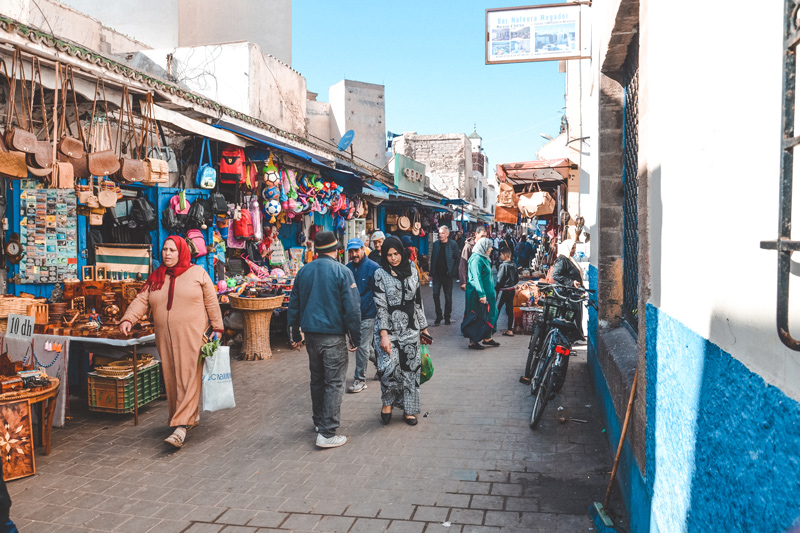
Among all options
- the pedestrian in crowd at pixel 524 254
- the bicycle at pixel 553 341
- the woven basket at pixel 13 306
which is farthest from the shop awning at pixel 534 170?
the pedestrian in crowd at pixel 524 254

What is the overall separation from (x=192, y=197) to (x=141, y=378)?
3.30m

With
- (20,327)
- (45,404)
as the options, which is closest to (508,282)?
(20,327)

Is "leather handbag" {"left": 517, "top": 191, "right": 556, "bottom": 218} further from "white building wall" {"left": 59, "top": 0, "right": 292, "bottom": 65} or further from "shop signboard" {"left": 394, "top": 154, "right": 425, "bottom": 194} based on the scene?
"white building wall" {"left": 59, "top": 0, "right": 292, "bottom": 65}

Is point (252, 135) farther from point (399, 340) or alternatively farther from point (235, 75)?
point (235, 75)

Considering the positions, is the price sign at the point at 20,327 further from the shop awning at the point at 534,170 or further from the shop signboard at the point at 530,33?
the shop awning at the point at 534,170

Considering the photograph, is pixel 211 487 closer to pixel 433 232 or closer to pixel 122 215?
pixel 122 215

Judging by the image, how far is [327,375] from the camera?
5535 millimetres

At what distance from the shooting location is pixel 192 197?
8.90 m

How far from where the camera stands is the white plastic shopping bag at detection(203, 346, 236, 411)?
5.75 m

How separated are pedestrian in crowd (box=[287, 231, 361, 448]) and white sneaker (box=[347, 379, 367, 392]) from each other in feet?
5.54

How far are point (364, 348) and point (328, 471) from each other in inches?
108

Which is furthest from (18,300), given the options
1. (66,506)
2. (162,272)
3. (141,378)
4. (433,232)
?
(433,232)

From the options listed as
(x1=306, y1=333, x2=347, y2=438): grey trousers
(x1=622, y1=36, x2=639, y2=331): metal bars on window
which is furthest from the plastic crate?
(x1=622, y1=36, x2=639, y2=331): metal bars on window

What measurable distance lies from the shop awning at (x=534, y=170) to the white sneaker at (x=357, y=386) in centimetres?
582
